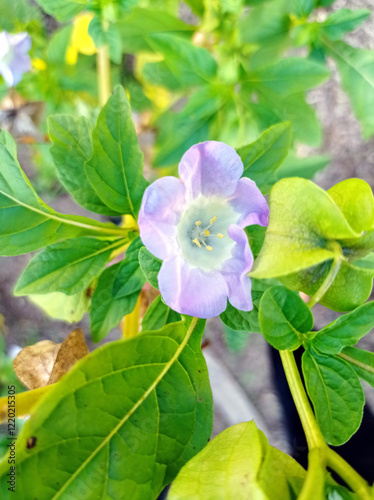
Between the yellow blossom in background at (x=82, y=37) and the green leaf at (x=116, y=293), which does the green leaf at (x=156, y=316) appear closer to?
the green leaf at (x=116, y=293)

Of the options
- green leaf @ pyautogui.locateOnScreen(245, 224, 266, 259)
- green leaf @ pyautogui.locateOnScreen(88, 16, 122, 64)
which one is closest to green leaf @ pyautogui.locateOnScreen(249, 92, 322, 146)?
green leaf @ pyautogui.locateOnScreen(88, 16, 122, 64)

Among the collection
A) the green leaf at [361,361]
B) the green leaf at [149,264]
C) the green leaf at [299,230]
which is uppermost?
the green leaf at [299,230]

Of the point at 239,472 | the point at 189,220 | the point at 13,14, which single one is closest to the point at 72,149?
the point at 189,220

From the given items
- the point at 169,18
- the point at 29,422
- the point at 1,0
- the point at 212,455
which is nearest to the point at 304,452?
the point at 212,455

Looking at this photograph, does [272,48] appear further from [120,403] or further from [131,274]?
[120,403]

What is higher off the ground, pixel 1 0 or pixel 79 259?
pixel 1 0

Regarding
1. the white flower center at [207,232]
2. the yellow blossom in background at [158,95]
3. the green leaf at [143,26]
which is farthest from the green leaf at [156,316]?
the yellow blossom in background at [158,95]

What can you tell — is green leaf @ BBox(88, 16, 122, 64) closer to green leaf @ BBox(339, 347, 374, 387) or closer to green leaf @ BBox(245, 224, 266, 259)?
green leaf @ BBox(245, 224, 266, 259)
